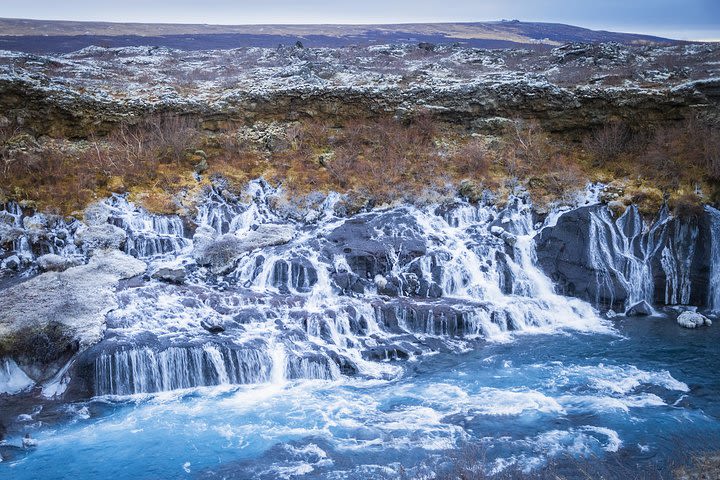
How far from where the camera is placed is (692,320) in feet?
64.5

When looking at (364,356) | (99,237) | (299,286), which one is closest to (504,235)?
(299,286)

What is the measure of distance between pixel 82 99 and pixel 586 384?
24761 millimetres

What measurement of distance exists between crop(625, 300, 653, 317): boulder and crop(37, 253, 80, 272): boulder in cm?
1950

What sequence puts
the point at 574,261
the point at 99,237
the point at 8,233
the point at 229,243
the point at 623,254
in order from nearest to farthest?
the point at 8,233 → the point at 99,237 → the point at 574,261 → the point at 623,254 → the point at 229,243

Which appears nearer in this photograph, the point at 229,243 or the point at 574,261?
the point at 574,261

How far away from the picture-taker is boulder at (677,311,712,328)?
19.6 metres

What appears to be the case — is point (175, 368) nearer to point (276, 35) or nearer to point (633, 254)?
point (633, 254)

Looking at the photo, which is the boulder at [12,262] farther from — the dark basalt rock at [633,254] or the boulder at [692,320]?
the boulder at [692,320]

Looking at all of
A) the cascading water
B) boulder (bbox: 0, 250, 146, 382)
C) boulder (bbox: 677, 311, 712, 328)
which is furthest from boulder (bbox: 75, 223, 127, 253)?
boulder (bbox: 677, 311, 712, 328)

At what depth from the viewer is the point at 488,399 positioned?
15469 millimetres

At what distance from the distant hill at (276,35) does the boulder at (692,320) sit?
29065mm

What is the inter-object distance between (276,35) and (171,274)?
4232 centimetres

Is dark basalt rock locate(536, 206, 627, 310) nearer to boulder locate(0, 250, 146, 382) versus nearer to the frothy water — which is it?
the frothy water

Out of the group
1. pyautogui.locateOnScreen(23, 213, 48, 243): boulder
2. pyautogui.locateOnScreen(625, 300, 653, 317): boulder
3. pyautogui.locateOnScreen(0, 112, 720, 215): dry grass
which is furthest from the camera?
pyautogui.locateOnScreen(0, 112, 720, 215): dry grass
